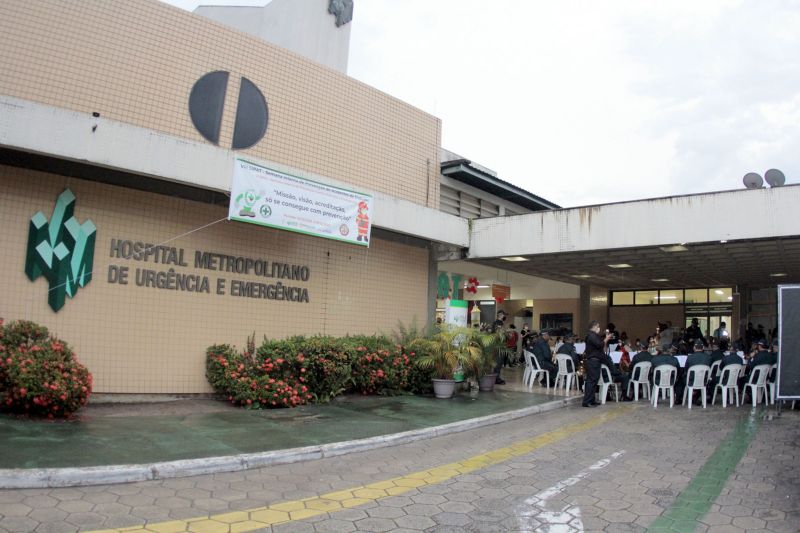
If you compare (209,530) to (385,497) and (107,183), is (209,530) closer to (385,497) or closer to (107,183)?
(385,497)

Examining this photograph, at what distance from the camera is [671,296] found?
22953 mm

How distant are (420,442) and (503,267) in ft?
31.6

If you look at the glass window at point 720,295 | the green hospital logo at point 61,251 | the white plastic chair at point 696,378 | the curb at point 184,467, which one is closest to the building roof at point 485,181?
the glass window at point 720,295

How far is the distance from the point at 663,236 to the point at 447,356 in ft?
17.2

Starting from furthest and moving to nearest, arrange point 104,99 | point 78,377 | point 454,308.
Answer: point 454,308 < point 104,99 < point 78,377

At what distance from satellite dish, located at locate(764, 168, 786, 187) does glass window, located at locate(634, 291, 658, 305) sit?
430 inches

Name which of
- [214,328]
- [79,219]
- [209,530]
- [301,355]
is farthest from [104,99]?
[209,530]

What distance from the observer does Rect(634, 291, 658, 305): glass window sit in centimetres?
2338

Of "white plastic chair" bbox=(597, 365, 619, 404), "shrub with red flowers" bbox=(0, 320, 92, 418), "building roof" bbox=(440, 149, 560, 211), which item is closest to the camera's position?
"shrub with red flowers" bbox=(0, 320, 92, 418)

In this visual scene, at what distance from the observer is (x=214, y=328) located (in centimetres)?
1080

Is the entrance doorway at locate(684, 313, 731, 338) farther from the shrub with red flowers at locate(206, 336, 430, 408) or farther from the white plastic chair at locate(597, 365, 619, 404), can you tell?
the shrub with red flowers at locate(206, 336, 430, 408)

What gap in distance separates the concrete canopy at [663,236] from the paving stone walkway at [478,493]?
4747 millimetres

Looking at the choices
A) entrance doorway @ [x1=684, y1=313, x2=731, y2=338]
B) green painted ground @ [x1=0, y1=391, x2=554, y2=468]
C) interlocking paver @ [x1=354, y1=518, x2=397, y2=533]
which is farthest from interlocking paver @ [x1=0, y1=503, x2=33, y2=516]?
entrance doorway @ [x1=684, y1=313, x2=731, y2=338]

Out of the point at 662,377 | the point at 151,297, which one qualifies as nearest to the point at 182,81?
the point at 151,297
